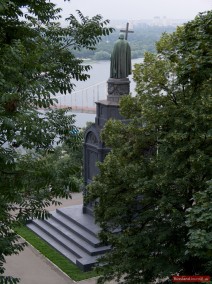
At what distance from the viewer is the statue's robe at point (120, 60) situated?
57.9 feet

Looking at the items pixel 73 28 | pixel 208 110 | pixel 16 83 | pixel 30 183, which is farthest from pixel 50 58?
pixel 208 110

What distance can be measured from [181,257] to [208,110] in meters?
3.12

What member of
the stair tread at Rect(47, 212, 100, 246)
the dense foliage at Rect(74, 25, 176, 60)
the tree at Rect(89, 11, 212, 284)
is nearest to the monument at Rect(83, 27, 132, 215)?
the dense foliage at Rect(74, 25, 176, 60)

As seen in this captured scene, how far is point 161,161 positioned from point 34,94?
4824 millimetres

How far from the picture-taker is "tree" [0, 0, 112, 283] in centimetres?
542

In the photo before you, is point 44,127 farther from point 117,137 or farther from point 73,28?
point 117,137

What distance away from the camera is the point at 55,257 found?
16.4 meters

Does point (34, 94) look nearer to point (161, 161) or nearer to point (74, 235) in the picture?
point (161, 161)

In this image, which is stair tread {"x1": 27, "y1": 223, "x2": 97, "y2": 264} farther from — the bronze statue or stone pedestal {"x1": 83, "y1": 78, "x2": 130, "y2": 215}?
the bronze statue

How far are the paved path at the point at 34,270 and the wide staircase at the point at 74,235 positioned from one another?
2.33ft

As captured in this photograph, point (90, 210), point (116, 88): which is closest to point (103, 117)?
point (116, 88)

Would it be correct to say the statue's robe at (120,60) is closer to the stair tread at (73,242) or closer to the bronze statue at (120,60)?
the bronze statue at (120,60)

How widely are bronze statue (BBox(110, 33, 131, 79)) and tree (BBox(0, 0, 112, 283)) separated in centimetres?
1004

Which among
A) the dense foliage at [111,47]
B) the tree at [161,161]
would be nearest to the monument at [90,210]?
the dense foliage at [111,47]
